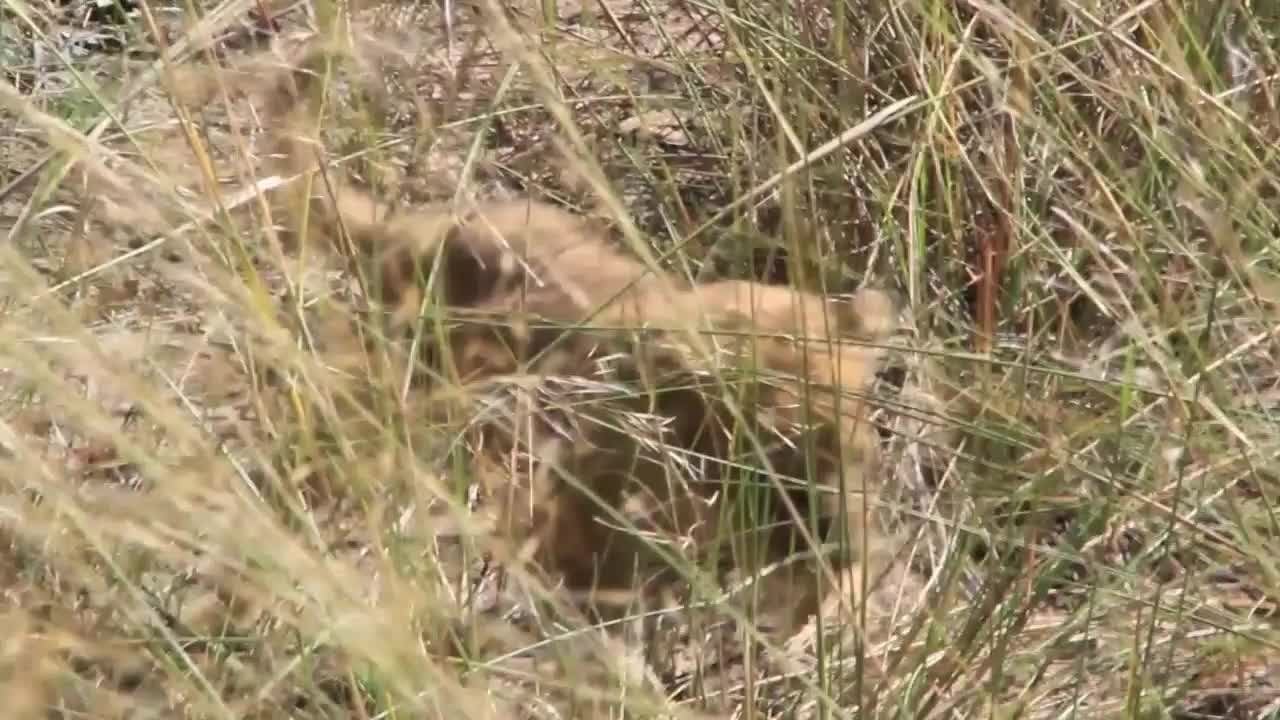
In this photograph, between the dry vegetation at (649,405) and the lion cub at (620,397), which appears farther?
the lion cub at (620,397)

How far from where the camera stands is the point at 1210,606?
0.87 m

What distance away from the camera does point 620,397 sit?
87 cm

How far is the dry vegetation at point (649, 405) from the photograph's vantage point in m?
0.73

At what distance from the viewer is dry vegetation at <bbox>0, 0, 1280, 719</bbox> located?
73cm

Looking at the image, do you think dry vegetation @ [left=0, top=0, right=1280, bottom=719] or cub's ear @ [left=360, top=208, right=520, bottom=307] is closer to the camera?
dry vegetation @ [left=0, top=0, right=1280, bottom=719]

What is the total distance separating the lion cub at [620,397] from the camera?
0.88 metres

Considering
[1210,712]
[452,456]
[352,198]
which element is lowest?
[1210,712]

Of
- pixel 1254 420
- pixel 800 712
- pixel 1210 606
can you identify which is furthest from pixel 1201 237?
pixel 800 712

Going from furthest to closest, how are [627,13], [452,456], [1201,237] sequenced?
[627,13], [1201,237], [452,456]

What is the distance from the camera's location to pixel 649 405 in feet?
3.05

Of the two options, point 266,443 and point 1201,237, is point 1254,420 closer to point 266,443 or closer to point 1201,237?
point 1201,237

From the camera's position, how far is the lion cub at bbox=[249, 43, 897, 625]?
2.87 ft

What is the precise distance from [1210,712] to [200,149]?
0.66m

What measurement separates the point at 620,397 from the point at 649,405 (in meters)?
0.06
